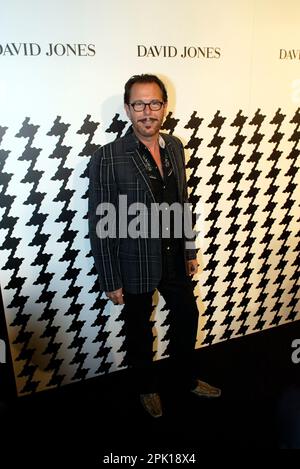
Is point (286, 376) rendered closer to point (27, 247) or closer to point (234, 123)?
point (234, 123)

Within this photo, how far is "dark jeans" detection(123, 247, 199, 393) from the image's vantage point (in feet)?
5.86

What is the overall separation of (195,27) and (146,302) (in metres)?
1.45

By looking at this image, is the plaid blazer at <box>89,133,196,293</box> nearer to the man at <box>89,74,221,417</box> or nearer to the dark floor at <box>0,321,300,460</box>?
the man at <box>89,74,221,417</box>

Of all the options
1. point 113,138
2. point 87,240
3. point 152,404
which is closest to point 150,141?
point 113,138

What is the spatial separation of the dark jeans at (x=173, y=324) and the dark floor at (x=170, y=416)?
180mm

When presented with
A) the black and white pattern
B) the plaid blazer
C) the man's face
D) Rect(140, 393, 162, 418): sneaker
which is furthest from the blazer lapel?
Rect(140, 393, 162, 418): sneaker

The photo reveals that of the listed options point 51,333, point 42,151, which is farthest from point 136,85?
point 51,333

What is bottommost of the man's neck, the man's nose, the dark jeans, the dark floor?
the dark floor

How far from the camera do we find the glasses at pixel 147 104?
1552mm

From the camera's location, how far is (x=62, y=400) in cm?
205

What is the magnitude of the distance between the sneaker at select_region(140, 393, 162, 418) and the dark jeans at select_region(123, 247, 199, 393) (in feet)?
0.10

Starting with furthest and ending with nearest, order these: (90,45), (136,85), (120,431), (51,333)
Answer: (51,333)
(120,431)
(90,45)
(136,85)

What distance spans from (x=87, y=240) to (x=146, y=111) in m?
0.77

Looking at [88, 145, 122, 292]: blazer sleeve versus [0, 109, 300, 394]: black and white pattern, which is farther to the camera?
[0, 109, 300, 394]: black and white pattern
